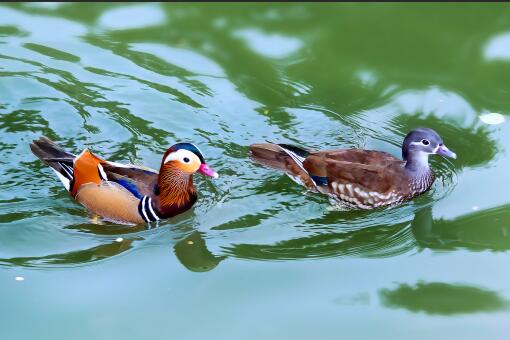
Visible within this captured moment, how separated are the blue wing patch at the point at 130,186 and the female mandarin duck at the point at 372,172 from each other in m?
1.15

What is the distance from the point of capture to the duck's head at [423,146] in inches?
245

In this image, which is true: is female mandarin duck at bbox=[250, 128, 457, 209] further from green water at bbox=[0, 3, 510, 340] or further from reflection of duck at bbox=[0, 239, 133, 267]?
reflection of duck at bbox=[0, 239, 133, 267]

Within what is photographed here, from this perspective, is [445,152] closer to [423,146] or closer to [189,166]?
[423,146]

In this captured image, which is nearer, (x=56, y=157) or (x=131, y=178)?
(x=131, y=178)

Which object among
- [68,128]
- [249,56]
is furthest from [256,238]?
[249,56]

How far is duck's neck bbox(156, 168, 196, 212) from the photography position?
606 cm

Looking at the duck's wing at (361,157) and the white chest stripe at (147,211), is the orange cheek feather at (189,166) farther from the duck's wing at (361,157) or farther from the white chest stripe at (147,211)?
the duck's wing at (361,157)

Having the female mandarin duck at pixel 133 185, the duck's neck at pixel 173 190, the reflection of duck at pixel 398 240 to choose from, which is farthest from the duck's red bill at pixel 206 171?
the reflection of duck at pixel 398 240

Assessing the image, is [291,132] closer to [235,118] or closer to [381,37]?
[235,118]

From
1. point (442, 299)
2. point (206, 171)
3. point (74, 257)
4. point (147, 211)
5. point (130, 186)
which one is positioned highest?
point (206, 171)

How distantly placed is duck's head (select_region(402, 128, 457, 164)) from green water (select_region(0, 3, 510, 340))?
28cm

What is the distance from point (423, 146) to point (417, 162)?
5.0 inches

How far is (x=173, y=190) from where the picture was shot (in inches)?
239

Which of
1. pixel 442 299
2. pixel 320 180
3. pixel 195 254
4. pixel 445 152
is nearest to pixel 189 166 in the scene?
pixel 195 254
